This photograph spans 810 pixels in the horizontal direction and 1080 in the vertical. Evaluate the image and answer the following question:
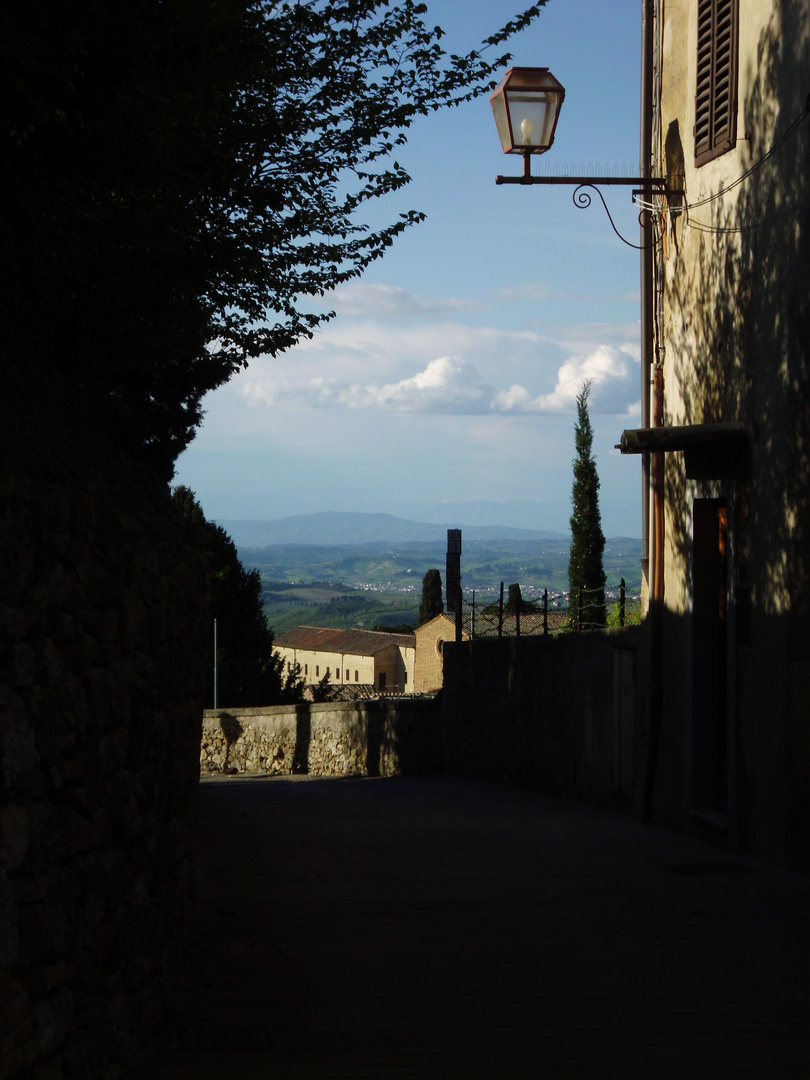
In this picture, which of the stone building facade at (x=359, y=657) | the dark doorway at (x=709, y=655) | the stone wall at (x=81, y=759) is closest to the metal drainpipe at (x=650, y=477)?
the dark doorway at (x=709, y=655)

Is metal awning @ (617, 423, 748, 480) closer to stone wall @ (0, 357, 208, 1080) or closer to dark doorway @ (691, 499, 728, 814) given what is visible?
dark doorway @ (691, 499, 728, 814)

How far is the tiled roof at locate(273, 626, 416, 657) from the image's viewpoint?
8631 centimetres

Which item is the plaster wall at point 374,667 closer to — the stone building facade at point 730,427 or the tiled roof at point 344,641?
the tiled roof at point 344,641

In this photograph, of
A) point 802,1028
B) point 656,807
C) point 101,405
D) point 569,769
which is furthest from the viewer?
point 569,769

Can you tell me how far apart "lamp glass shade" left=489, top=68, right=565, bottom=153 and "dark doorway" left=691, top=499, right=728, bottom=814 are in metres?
3.41

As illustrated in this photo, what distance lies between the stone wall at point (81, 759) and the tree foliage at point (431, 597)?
6823 cm

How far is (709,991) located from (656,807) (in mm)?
5461

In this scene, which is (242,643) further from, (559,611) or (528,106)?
(528,106)

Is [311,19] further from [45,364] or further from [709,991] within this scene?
[709,991]

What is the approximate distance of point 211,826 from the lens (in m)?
9.91

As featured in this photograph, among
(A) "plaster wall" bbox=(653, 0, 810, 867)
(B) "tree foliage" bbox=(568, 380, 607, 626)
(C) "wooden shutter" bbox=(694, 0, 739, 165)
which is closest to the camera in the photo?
(A) "plaster wall" bbox=(653, 0, 810, 867)

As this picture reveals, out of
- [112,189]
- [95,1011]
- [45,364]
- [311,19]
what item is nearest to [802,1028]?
[95,1011]

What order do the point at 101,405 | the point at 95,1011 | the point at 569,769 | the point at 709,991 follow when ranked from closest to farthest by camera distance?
the point at 95,1011
the point at 709,991
the point at 101,405
the point at 569,769

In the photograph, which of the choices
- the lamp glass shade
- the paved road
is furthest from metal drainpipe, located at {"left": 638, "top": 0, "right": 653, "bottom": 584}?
the paved road
